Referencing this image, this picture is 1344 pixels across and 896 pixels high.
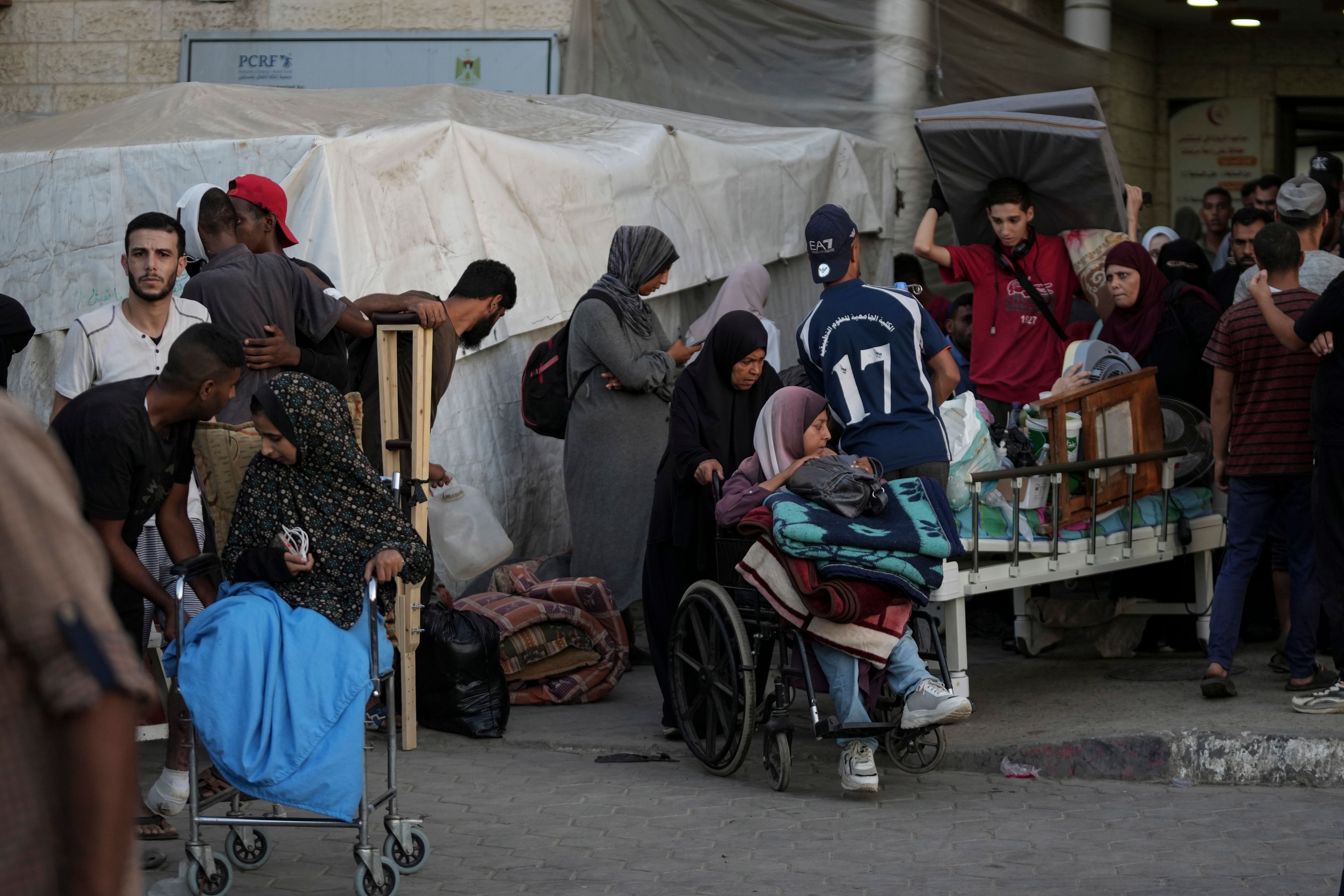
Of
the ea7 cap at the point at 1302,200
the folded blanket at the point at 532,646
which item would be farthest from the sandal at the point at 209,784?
the ea7 cap at the point at 1302,200

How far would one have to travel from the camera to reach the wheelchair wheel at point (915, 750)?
18.1ft

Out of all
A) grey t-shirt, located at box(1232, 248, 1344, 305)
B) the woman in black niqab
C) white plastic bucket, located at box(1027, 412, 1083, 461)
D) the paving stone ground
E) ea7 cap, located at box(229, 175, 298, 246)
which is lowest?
the paving stone ground

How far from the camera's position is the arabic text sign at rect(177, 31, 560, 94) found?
434 inches

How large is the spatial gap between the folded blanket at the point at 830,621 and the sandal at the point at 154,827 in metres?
2.05

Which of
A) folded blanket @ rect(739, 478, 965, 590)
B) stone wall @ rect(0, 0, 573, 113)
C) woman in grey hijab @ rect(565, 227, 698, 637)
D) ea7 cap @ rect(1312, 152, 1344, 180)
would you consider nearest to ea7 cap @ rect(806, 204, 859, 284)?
folded blanket @ rect(739, 478, 965, 590)

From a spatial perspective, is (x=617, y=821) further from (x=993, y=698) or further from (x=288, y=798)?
(x=993, y=698)

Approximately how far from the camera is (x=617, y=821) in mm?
5168

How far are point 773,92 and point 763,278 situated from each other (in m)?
2.90

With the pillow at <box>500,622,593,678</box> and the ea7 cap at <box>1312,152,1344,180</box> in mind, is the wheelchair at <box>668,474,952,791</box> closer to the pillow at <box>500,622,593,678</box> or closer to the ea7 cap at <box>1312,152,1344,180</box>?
the pillow at <box>500,622,593,678</box>

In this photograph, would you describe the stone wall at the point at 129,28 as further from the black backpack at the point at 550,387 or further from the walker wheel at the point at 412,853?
the walker wheel at the point at 412,853

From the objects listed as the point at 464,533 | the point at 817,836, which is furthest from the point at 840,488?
the point at 464,533

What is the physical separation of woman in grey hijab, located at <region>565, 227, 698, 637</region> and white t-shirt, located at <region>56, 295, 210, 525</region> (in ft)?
8.28

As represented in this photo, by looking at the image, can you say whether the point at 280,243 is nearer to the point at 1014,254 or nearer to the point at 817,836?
the point at 817,836

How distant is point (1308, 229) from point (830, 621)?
3289 millimetres
